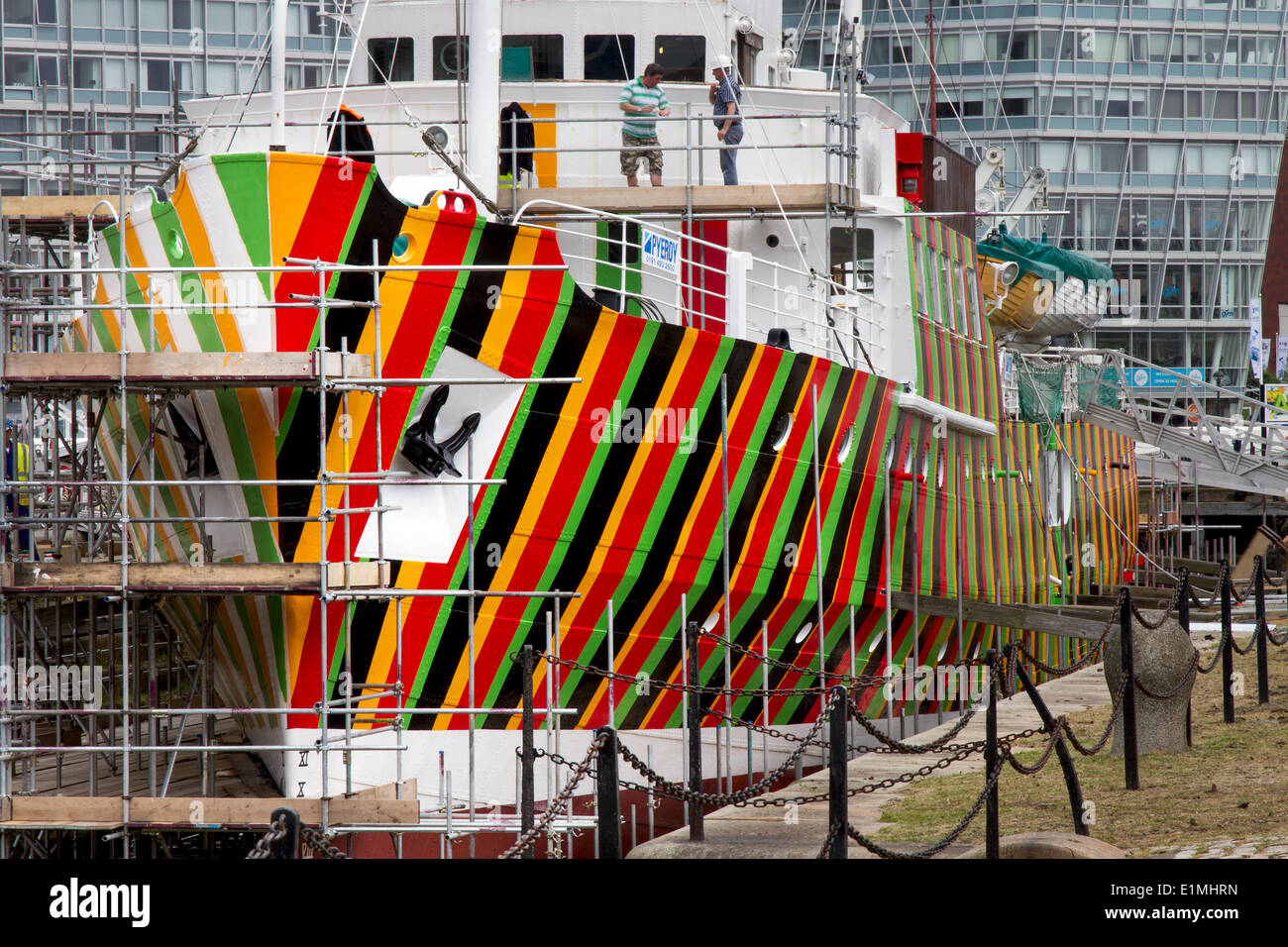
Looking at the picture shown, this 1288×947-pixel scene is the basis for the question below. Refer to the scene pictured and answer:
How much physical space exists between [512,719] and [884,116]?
805 cm

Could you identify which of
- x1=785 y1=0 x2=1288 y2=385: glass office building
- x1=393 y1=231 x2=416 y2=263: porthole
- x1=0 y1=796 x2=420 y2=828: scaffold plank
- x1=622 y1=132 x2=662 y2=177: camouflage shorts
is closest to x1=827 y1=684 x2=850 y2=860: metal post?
x1=0 y1=796 x2=420 y2=828: scaffold plank

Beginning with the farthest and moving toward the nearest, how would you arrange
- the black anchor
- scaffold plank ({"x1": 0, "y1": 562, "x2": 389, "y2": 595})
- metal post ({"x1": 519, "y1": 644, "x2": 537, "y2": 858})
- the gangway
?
1. the gangway
2. the black anchor
3. scaffold plank ({"x1": 0, "y1": 562, "x2": 389, "y2": 595})
4. metal post ({"x1": 519, "y1": 644, "x2": 537, "y2": 858})

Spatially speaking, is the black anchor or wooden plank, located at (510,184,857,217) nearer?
the black anchor

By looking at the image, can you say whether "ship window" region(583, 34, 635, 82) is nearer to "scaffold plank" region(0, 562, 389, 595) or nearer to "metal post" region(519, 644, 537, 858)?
"scaffold plank" region(0, 562, 389, 595)

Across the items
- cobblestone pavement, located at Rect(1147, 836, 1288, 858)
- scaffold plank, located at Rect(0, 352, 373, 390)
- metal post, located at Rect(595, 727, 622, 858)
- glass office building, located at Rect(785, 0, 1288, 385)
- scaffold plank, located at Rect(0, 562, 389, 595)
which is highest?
glass office building, located at Rect(785, 0, 1288, 385)

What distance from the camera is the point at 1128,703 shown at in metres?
9.62

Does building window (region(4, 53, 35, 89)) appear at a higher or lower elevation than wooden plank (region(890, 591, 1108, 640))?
higher

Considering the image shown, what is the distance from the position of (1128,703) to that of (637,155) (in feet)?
19.5

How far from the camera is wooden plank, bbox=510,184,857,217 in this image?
1304cm

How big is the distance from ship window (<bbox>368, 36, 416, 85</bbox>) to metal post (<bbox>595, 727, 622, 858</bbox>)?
994 centimetres

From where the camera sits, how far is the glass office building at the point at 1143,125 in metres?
54.1

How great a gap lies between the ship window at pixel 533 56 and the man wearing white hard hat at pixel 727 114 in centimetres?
154

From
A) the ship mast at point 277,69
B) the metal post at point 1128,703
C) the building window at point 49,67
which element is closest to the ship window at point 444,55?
the ship mast at point 277,69
